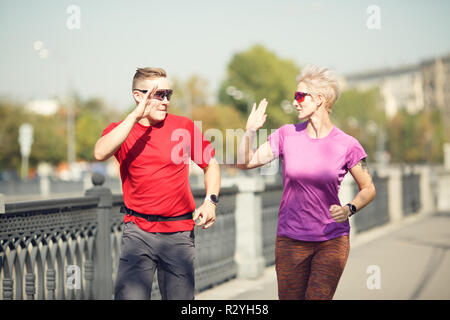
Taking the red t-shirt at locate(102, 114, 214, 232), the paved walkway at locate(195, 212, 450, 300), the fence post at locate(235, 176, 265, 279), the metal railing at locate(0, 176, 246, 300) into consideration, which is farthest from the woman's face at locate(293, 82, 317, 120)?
the fence post at locate(235, 176, 265, 279)

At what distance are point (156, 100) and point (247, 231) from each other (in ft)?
19.6

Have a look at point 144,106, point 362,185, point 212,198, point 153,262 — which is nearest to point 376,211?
point 362,185

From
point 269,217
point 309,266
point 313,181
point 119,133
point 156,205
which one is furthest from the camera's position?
point 269,217

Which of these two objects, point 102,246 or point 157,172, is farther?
point 102,246

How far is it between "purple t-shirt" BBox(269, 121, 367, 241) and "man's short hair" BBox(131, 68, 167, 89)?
848 mm

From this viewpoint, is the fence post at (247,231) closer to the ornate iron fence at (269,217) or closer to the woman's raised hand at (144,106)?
the ornate iron fence at (269,217)

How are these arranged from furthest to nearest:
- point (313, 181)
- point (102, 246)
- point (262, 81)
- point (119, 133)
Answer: point (262, 81) < point (102, 246) < point (313, 181) < point (119, 133)

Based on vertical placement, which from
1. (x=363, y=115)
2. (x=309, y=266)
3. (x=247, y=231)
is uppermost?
(x=309, y=266)

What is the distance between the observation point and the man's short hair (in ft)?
12.7

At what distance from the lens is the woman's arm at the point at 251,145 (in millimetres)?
3936

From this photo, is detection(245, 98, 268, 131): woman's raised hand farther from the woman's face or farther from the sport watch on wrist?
the sport watch on wrist

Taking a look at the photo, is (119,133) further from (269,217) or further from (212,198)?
(269,217)

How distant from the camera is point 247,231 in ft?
31.4

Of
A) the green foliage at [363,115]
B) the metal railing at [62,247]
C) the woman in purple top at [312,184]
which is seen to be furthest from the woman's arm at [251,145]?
the green foliage at [363,115]
